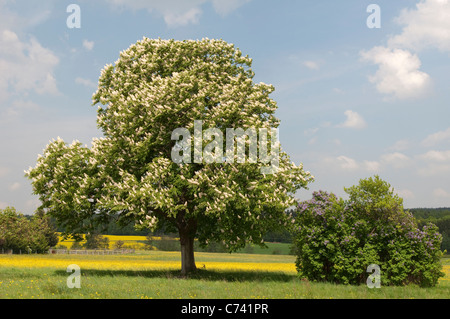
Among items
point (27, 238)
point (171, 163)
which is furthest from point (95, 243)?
point (171, 163)

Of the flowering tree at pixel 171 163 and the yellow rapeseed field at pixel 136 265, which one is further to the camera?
the yellow rapeseed field at pixel 136 265

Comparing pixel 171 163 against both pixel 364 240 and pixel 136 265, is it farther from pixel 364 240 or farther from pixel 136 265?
pixel 136 265

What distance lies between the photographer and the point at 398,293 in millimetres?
20781

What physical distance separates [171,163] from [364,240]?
13.6m

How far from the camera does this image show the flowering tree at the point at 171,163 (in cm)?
2667

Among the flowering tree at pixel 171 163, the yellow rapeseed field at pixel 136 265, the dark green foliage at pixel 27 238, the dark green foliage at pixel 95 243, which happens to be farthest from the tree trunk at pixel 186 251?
the dark green foliage at pixel 95 243

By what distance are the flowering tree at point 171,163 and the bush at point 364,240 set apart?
2332mm

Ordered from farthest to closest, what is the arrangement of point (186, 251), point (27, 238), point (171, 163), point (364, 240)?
point (27, 238) < point (186, 251) < point (171, 163) < point (364, 240)

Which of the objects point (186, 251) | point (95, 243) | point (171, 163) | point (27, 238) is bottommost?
point (95, 243)

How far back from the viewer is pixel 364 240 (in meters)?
26.8

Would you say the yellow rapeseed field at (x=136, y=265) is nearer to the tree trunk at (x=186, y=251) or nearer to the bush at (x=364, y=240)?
the tree trunk at (x=186, y=251)

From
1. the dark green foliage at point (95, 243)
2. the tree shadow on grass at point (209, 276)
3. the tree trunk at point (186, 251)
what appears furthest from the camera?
the dark green foliage at point (95, 243)

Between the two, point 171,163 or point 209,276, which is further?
point 209,276

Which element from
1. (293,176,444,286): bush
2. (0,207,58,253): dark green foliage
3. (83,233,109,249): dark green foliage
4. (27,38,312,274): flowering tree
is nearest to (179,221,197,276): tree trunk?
(27,38,312,274): flowering tree
